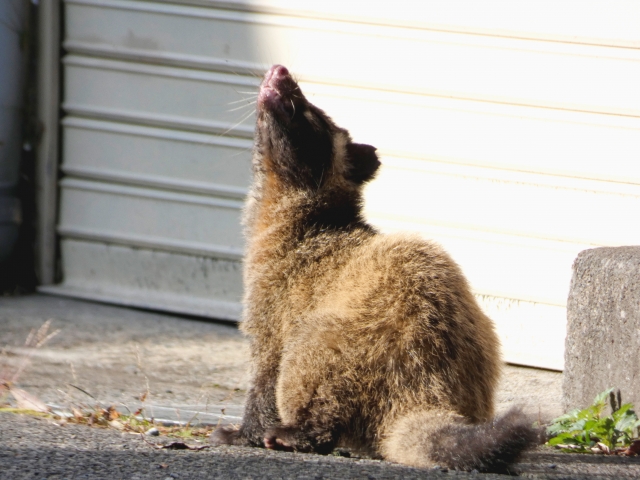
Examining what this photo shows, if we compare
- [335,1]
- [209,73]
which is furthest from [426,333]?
[209,73]

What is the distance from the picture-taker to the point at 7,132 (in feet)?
20.4

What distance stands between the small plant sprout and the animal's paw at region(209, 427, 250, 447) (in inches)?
46.5

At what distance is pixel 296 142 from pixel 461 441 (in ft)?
4.88

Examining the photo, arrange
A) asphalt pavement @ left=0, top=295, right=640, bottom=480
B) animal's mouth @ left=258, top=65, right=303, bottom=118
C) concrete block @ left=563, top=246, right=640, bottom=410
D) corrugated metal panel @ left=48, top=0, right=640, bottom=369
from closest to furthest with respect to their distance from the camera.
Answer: asphalt pavement @ left=0, top=295, right=640, bottom=480 → concrete block @ left=563, top=246, right=640, bottom=410 → animal's mouth @ left=258, top=65, right=303, bottom=118 → corrugated metal panel @ left=48, top=0, right=640, bottom=369

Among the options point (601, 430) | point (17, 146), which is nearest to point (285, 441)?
point (601, 430)

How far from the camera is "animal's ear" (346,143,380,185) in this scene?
12.7 feet

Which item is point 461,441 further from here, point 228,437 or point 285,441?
point 228,437

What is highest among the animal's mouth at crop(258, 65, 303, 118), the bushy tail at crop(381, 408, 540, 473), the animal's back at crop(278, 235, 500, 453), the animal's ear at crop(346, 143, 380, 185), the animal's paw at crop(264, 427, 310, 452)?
the animal's mouth at crop(258, 65, 303, 118)

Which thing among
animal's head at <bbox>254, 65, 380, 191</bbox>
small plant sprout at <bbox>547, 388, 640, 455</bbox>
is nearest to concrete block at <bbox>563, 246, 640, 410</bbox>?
small plant sprout at <bbox>547, 388, 640, 455</bbox>

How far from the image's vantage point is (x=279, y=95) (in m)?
3.71

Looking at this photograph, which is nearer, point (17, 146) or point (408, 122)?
point (408, 122)

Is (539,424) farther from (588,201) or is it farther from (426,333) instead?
(588,201)

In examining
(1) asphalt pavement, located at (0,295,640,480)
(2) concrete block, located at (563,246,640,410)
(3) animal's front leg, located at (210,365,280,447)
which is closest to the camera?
(1) asphalt pavement, located at (0,295,640,480)

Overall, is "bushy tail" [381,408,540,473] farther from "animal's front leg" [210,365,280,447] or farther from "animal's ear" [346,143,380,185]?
"animal's ear" [346,143,380,185]
